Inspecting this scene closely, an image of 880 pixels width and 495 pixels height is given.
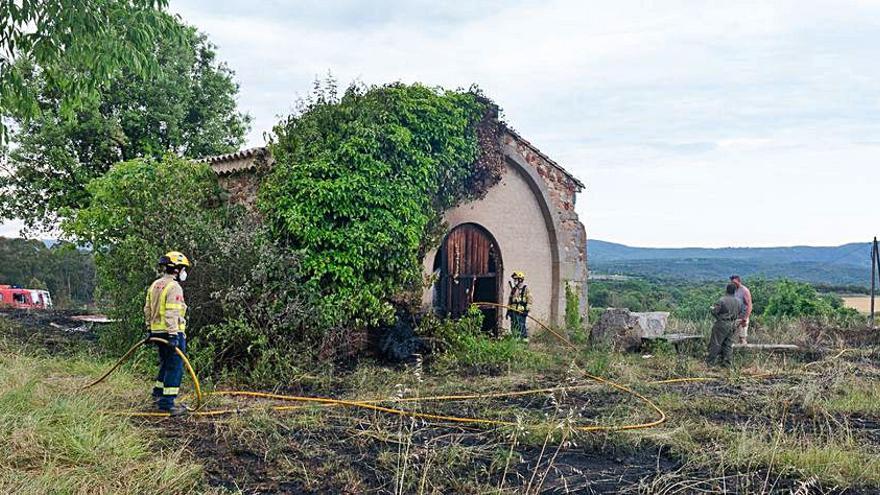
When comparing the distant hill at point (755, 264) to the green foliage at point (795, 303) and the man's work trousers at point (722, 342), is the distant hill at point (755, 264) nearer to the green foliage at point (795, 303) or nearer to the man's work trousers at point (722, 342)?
the green foliage at point (795, 303)

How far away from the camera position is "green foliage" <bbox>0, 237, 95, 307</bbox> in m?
32.7

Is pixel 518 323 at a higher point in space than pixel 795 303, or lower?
higher

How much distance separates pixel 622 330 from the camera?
44.2 ft

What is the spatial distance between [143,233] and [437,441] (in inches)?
229

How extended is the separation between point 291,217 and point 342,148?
4.36 feet

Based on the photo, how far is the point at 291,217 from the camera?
1066 centimetres

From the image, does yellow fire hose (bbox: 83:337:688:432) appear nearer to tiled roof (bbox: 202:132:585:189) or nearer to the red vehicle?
tiled roof (bbox: 202:132:585:189)

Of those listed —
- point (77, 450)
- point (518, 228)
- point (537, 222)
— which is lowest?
point (77, 450)

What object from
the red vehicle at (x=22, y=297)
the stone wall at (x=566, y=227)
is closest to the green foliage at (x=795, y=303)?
the stone wall at (x=566, y=227)

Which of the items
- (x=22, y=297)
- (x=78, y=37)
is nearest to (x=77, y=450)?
(x=78, y=37)

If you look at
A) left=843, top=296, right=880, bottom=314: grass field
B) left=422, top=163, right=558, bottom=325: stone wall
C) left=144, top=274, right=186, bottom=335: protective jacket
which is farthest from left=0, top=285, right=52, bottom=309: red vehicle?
left=843, top=296, right=880, bottom=314: grass field

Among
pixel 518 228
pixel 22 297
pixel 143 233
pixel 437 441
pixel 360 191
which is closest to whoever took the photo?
pixel 437 441

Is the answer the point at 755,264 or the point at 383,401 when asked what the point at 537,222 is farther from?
the point at 755,264

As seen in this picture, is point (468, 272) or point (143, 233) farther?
point (468, 272)
